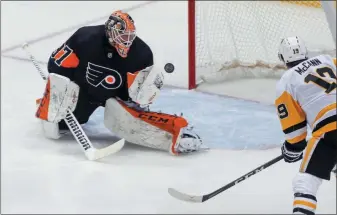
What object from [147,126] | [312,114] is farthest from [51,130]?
[312,114]

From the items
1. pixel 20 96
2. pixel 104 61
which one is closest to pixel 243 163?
pixel 104 61

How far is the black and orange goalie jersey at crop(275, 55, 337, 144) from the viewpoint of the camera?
2.41 metres

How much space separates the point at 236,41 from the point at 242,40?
0.12ft

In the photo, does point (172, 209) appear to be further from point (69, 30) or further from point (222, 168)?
point (69, 30)

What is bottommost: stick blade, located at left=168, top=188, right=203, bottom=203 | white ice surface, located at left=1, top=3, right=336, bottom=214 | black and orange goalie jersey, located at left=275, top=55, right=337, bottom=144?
white ice surface, located at left=1, top=3, right=336, bottom=214

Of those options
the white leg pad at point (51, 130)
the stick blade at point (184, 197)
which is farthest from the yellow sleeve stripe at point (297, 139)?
the white leg pad at point (51, 130)

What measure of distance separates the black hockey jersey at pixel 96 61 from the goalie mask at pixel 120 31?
0.08 meters

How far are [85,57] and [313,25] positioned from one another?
5.14ft

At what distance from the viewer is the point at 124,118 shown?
127 inches

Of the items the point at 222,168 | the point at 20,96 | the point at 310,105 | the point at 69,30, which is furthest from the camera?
the point at 69,30

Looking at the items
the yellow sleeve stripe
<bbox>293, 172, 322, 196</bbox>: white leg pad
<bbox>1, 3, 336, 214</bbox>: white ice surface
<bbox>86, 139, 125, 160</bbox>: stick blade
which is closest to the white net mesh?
<bbox>1, 3, 336, 214</bbox>: white ice surface

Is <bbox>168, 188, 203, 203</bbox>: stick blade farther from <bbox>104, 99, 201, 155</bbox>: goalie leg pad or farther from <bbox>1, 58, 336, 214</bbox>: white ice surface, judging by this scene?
<bbox>104, 99, 201, 155</bbox>: goalie leg pad

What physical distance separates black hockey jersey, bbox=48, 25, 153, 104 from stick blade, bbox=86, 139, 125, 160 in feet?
0.76

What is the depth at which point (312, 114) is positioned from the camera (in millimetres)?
2439
